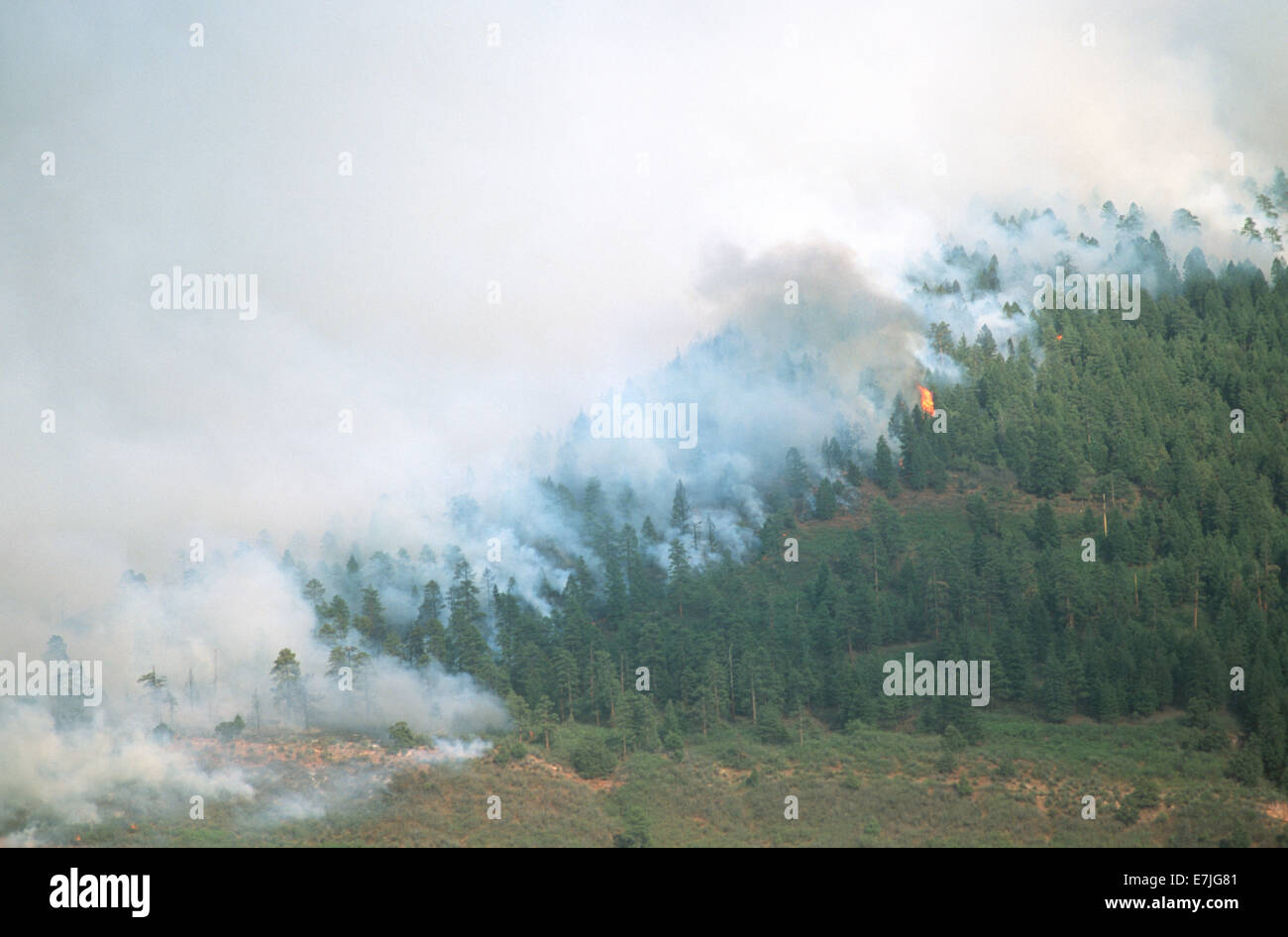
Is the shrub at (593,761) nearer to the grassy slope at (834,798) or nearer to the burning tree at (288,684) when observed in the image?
the grassy slope at (834,798)

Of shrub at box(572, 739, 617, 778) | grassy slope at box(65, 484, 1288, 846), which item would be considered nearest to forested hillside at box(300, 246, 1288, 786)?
shrub at box(572, 739, 617, 778)

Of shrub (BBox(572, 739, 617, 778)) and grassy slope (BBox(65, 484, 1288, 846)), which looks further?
shrub (BBox(572, 739, 617, 778))

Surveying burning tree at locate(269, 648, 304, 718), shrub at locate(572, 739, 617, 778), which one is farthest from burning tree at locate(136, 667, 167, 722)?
shrub at locate(572, 739, 617, 778)

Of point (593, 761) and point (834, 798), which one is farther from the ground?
point (593, 761)

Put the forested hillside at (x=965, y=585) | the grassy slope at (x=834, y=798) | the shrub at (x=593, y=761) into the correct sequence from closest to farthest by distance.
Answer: the grassy slope at (x=834, y=798)
the shrub at (x=593, y=761)
the forested hillside at (x=965, y=585)

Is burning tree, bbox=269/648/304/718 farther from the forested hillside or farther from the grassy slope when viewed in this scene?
the grassy slope

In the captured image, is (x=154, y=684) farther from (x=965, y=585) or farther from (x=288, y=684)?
(x=965, y=585)

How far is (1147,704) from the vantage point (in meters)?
127

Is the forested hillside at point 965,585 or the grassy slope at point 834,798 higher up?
the forested hillside at point 965,585

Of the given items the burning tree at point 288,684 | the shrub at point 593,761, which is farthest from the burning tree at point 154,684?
the shrub at point 593,761

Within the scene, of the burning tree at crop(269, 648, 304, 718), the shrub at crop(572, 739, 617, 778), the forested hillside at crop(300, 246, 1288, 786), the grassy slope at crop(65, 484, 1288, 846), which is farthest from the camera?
the burning tree at crop(269, 648, 304, 718)

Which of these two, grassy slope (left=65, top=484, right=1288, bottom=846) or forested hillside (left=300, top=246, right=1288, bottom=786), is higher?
forested hillside (left=300, top=246, right=1288, bottom=786)

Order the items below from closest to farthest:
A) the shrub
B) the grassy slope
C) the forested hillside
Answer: the grassy slope, the shrub, the forested hillside

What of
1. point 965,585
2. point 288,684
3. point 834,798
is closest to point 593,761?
point 834,798
